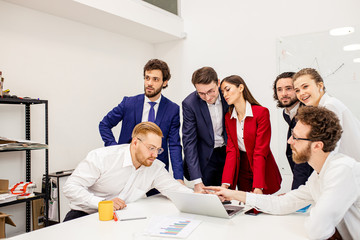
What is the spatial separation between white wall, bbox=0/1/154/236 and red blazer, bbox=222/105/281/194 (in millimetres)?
2006

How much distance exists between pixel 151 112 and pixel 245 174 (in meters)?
0.91

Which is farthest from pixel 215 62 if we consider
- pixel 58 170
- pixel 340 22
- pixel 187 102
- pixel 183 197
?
pixel 183 197

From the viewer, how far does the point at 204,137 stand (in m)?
2.46

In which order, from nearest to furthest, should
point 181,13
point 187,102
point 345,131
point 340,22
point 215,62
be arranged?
point 345,131 → point 187,102 → point 340,22 → point 215,62 → point 181,13

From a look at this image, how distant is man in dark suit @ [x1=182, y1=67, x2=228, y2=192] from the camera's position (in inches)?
95.4

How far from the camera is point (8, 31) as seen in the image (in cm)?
297

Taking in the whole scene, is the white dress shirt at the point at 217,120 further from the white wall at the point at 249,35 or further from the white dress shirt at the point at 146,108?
the white wall at the point at 249,35

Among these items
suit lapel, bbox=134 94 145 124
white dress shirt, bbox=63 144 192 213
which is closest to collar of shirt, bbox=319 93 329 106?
white dress shirt, bbox=63 144 192 213

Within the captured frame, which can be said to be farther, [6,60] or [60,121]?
[60,121]

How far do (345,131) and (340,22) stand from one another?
2120 mm

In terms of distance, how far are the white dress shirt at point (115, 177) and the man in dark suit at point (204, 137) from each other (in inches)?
16.2

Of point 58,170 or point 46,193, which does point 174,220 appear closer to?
point 46,193

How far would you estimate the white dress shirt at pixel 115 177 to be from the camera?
6.16ft

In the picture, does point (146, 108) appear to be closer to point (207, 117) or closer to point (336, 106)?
point (207, 117)
